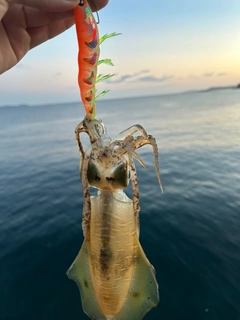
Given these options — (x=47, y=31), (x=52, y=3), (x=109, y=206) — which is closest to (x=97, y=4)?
(x=52, y=3)

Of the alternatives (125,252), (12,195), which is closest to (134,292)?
(125,252)

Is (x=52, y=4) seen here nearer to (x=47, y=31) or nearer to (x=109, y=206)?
(x=47, y=31)

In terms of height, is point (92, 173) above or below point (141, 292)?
above

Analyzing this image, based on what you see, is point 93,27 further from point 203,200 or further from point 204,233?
point 203,200

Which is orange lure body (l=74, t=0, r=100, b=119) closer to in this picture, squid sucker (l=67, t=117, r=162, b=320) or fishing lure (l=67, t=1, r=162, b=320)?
fishing lure (l=67, t=1, r=162, b=320)

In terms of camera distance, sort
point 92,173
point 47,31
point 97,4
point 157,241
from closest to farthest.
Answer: point 92,173
point 97,4
point 47,31
point 157,241

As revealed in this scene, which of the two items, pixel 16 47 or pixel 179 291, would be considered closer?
pixel 16 47

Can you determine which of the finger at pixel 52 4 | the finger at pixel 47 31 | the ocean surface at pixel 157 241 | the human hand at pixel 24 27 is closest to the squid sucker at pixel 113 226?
the finger at pixel 52 4
